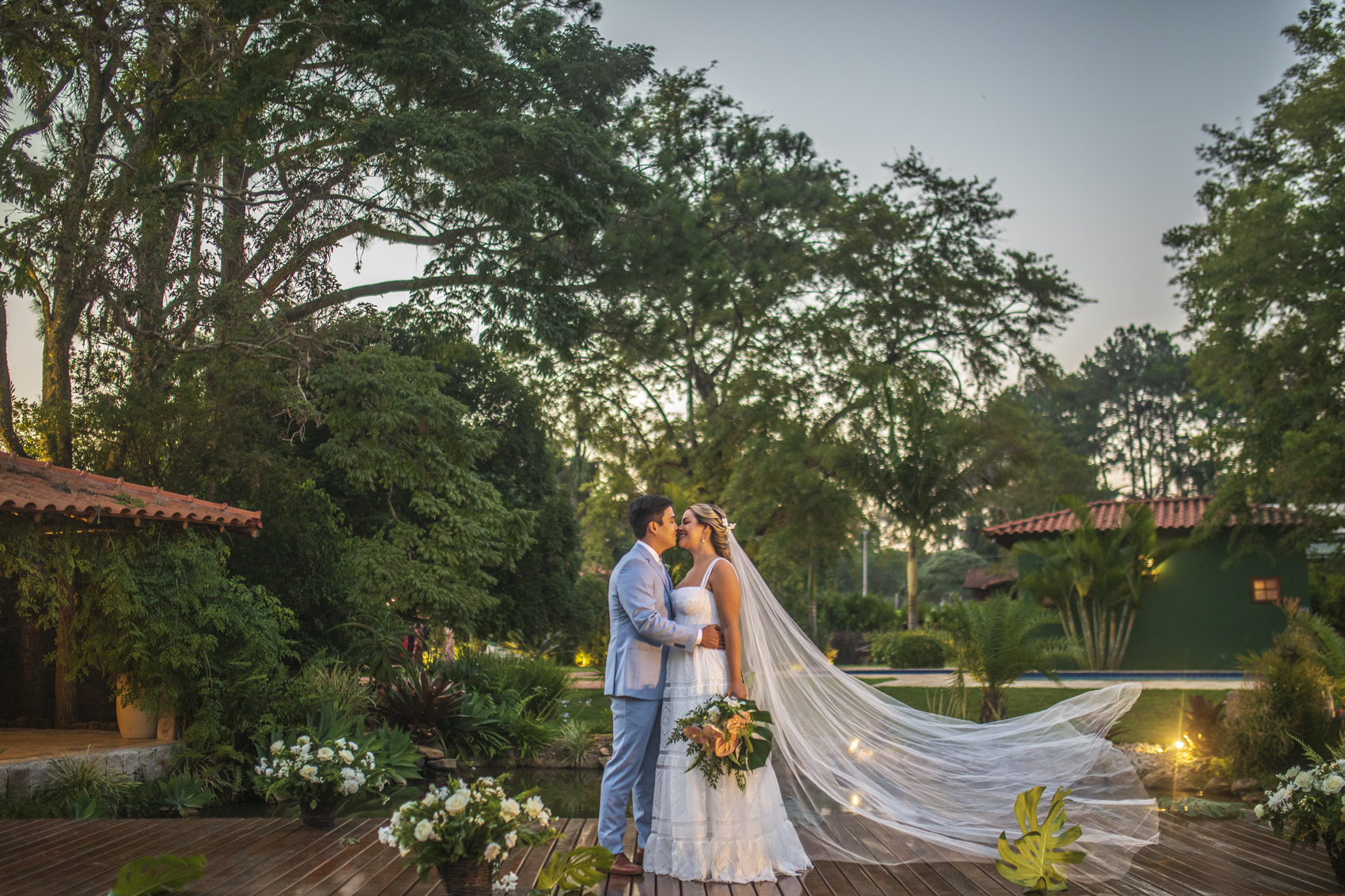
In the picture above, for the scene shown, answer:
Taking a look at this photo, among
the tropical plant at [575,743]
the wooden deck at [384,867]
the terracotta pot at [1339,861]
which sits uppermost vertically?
the terracotta pot at [1339,861]

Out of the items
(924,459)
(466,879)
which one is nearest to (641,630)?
(466,879)

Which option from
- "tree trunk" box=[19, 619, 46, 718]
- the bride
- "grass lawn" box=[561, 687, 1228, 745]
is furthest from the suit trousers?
"tree trunk" box=[19, 619, 46, 718]

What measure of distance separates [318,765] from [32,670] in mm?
7069

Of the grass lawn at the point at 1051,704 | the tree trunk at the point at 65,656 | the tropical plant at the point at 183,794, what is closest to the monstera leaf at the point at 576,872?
the tropical plant at the point at 183,794

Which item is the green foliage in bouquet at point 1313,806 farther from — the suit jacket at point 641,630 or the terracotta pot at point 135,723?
the terracotta pot at point 135,723

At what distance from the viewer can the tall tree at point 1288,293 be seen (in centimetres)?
1952

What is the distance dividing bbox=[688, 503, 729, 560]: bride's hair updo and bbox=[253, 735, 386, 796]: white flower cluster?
317cm

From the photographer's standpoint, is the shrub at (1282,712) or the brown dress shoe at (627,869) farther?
the shrub at (1282,712)

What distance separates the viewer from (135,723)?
32.7ft

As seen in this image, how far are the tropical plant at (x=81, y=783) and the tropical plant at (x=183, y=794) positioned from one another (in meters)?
0.30

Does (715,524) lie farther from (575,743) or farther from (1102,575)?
(1102,575)

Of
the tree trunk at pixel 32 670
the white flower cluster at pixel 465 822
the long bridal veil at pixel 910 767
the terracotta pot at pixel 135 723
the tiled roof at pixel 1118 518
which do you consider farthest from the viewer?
the tiled roof at pixel 1118 518

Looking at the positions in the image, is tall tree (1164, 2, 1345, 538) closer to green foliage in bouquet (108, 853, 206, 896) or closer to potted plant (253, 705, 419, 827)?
potted plant (253, 705, 419, 827)

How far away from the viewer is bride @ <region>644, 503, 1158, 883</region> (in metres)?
5.16
